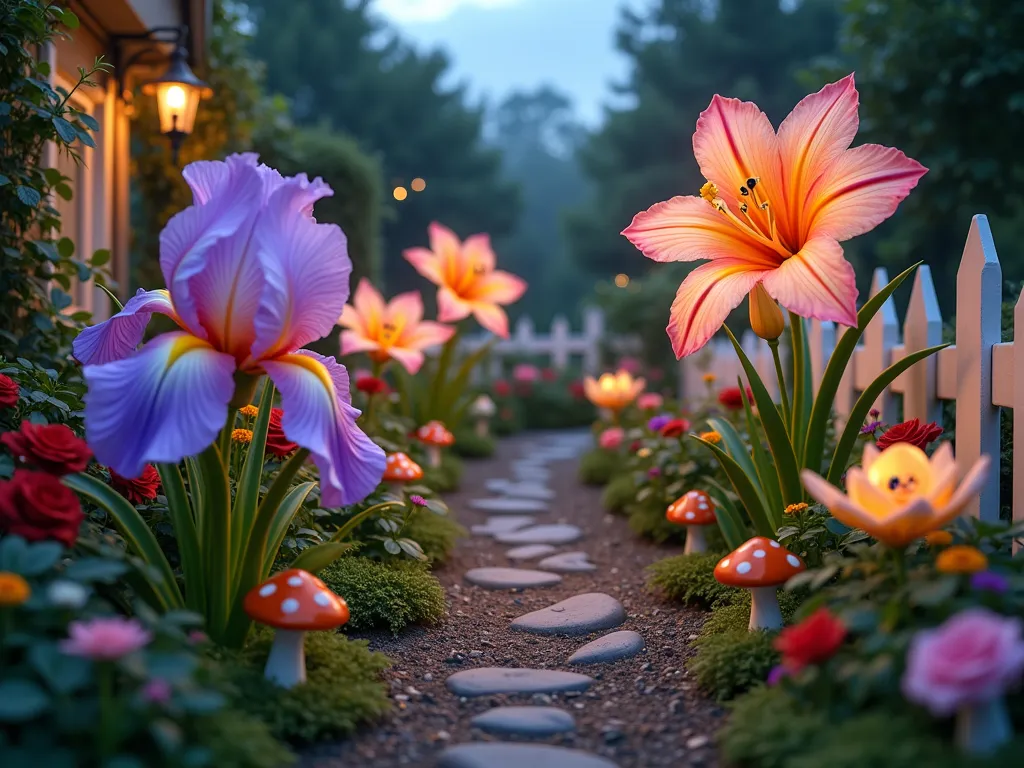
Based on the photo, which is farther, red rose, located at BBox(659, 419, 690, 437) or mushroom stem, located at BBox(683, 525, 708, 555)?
red rose, located at BBox(659, 419, 690, 437)

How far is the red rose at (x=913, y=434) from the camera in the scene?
8.23 ft

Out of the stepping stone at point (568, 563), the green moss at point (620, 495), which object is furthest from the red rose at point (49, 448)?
the green moss at point (620, 495)

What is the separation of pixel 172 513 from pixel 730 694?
1425 mm

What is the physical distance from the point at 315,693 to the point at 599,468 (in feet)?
13.0

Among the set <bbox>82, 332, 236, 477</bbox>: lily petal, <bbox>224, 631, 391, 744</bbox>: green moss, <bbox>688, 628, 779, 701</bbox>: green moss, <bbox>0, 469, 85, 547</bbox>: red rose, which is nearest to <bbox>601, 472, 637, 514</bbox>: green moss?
<bbox>688, 628, 779, 701</bbox>: green moss

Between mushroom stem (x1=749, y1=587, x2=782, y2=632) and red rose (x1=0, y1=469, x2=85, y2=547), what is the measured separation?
168 cm

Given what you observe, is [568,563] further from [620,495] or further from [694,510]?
[620,495]

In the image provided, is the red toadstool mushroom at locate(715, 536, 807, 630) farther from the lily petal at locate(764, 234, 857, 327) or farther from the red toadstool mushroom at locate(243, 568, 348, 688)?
the red toadstool mushroom at locate(243, 568, 348, 688)

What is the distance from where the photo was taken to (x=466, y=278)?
5.80 m

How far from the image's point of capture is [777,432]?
272 centimetres

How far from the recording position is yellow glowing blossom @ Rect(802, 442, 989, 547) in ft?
5.90

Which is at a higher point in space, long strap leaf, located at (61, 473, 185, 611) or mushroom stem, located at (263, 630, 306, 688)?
long strap leaf, located at (61, 473, 185, 611)

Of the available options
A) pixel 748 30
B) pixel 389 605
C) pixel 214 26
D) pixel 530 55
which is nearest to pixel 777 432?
pixel 389 605

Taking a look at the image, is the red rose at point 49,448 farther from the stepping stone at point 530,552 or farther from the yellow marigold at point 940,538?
the stepping stone at point 530,552
